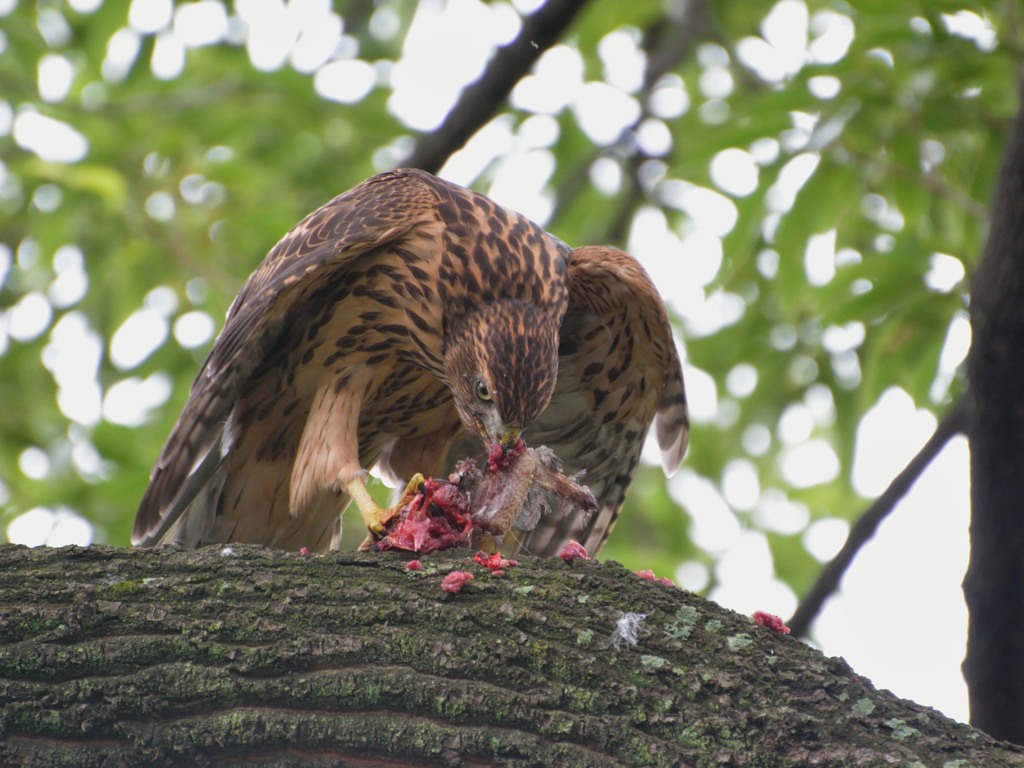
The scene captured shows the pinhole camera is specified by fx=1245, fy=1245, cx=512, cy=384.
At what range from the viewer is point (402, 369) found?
4543 millimetres

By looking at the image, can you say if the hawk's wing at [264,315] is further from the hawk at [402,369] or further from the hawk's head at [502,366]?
the hawk's head at [502,366]

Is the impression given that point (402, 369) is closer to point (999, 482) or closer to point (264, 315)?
point (264, 315)

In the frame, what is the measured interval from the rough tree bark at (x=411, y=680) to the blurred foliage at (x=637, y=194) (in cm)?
222

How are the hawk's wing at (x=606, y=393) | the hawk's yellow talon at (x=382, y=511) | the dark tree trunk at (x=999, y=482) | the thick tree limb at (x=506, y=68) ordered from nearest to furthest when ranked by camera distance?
the dark tree trunk at (x=999, y=482)
the hawk's yellow talon at (x=382, y=511)
the hawk's wing at (x=606, y=393)
the thick tree limb at (x=506, y=68)

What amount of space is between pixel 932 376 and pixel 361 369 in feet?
6.69

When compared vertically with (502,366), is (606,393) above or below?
above

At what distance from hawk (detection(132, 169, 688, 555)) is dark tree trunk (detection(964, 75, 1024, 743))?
1.52 metres

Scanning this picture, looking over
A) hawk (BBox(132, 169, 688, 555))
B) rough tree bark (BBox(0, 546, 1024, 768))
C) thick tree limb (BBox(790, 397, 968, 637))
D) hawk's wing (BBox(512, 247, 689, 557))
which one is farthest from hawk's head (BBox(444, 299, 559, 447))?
rough tree bark (BBox(0, 546, 1024, 768))

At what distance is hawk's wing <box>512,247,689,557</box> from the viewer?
4555 mm

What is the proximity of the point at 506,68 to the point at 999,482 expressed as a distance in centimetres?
270

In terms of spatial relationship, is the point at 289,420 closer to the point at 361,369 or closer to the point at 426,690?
the point at 361,369

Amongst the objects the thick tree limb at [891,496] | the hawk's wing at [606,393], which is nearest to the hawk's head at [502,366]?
the hawk's wing at [606,393]

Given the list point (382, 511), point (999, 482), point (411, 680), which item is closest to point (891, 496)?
point (999, 482)

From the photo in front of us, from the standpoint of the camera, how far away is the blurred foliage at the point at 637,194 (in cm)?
438
